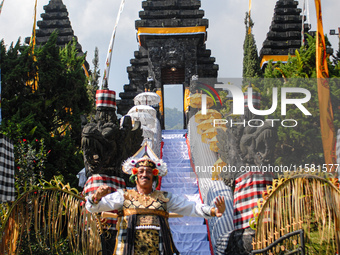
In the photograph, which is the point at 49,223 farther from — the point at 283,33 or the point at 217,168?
the point at 283,33

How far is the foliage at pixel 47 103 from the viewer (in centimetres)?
938

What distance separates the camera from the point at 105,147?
633 cm

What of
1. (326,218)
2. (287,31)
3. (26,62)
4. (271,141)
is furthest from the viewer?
(287,31)

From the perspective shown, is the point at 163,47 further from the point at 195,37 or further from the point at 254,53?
the point at 254,53

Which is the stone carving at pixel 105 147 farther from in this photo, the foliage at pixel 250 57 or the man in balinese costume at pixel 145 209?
the foliage at pixel 250 57

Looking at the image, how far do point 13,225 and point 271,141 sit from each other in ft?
11.1

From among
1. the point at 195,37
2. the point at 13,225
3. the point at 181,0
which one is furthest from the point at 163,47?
the point at 13,225

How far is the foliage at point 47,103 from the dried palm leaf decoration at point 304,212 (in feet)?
19.2

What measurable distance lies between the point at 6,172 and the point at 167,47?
14656 mm

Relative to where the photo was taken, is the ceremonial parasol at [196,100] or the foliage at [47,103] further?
the ceremonial parasol at [196,100]

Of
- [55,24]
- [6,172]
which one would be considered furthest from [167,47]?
[6,172]

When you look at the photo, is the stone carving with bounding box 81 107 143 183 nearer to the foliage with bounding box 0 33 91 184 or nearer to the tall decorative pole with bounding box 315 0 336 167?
the foliage with bounding box 0 33 91 184

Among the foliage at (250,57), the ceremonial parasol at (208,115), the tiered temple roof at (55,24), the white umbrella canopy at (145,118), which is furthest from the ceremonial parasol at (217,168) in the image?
the tiered temple roof at (55,24)

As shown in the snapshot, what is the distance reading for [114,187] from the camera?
6.20m
